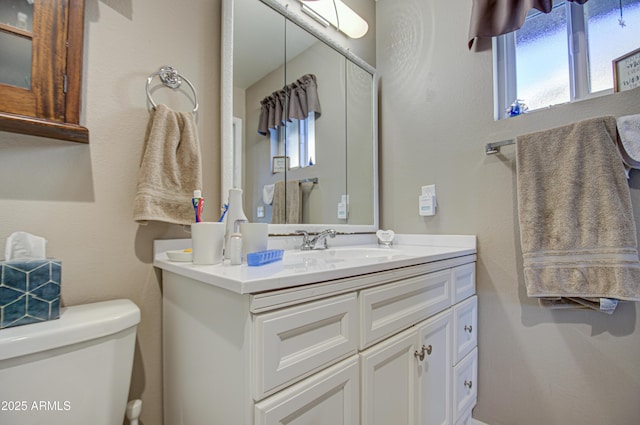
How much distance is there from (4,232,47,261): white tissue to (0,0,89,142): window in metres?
0.26

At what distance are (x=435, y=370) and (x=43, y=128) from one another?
1.34 meters

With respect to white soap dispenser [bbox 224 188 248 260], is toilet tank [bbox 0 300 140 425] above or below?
below

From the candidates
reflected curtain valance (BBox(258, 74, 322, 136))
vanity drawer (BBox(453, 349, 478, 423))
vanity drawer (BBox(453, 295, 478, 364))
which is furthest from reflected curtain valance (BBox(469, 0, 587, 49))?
vanity drawer (BBox(453, 349, 478, 423))

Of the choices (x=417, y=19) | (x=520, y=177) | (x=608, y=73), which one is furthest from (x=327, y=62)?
(x=608, y=73)

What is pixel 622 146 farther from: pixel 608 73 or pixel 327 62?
pixel 327 62

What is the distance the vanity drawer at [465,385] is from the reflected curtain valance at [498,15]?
142 cm

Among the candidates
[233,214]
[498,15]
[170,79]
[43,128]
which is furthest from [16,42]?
[498,15]

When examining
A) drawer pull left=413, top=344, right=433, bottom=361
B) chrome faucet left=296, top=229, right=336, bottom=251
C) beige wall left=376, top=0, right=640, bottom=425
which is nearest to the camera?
drawer pull left=413, top=344, right=433, bottom=361

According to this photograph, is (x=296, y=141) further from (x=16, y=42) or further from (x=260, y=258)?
(x=16, y=42)

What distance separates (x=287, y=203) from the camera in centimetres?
123

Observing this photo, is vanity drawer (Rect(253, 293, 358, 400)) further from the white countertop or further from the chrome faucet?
the chrome faucet

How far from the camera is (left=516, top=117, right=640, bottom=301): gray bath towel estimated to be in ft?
2.97

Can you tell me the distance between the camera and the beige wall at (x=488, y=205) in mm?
1004

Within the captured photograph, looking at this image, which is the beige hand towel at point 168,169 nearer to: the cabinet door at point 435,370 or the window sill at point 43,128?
the window sill at point 43,128
